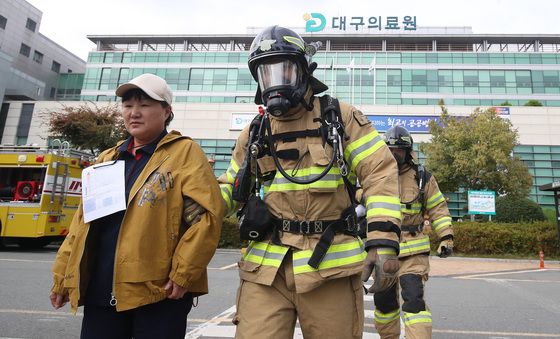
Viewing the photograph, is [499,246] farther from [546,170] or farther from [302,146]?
[546,170]

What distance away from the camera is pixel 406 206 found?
173 inches

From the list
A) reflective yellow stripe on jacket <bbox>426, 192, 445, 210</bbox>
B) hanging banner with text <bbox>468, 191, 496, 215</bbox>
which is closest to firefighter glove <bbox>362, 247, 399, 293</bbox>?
reflective yellow stripe on jacket <bbox>426, 192, 445, 210</bbox>

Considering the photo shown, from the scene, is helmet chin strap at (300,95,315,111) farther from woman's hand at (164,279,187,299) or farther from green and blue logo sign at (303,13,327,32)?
green and blue logo sign at (303,13,327,32)

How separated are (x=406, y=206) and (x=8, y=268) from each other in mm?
8510

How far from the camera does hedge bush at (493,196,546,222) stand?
63.1ft

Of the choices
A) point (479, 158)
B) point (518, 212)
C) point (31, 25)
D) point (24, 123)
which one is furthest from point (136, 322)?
point (31, 25)

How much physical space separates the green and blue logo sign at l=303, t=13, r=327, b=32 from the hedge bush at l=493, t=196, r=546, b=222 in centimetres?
3657

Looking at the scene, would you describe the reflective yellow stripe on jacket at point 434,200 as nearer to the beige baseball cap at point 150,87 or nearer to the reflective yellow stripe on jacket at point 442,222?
the reflective yellow stripe on jacket at point 442,222

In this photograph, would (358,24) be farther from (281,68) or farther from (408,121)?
(281,68)

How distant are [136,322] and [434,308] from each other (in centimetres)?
525

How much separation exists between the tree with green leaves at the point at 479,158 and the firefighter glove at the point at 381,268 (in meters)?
22.6

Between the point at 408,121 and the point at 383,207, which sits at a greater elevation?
the point at 408,121

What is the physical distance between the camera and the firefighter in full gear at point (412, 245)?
3.77 m

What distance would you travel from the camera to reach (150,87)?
236 cm
